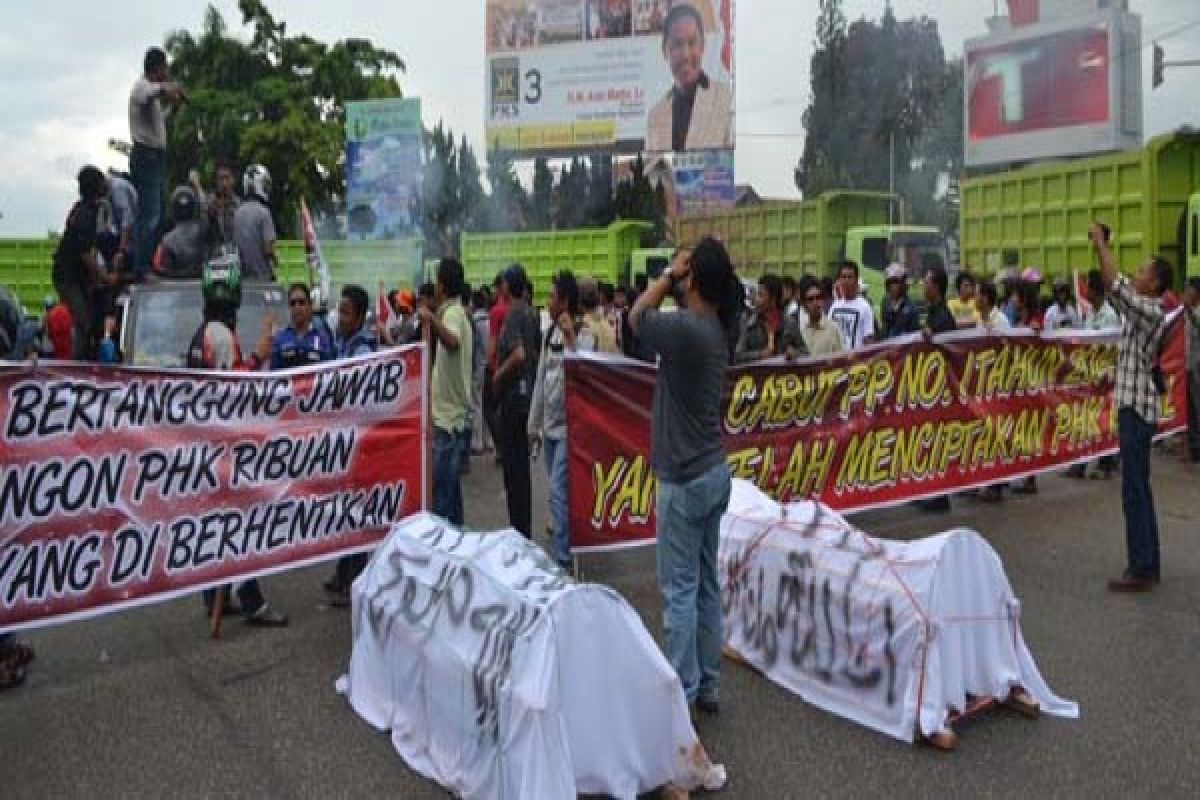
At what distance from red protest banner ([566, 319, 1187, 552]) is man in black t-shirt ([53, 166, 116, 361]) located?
5.15m

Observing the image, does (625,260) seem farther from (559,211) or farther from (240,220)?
(559,211)

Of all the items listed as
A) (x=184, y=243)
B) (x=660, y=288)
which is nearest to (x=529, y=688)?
(x=660, y=288)

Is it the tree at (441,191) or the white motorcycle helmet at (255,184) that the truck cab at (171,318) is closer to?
the white motorcycle helmet at (255,184)

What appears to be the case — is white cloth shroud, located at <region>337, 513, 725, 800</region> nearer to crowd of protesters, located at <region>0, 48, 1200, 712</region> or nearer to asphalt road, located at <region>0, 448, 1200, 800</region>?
asphalt road, located at <region>0, 448, 1200, 800</region>

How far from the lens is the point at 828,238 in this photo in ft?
76.4

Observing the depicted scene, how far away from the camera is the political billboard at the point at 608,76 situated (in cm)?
3647

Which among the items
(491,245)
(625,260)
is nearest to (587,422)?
(625,260)

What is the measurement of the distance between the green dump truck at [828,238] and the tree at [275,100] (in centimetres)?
1536

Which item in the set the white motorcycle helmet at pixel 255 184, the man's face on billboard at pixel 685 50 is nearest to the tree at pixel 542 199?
the man's face on billboard at pixel 685 50

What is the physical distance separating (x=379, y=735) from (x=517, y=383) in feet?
10.7

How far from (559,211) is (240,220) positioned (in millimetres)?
40951

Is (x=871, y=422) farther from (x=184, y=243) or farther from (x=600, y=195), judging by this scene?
(x=600, y=195)

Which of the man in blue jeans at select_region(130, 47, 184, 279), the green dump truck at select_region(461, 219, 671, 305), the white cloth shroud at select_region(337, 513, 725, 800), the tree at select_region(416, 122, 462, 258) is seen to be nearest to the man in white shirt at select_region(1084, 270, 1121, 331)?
the white cloth shroud at select_region(337, 513, 725, 800)

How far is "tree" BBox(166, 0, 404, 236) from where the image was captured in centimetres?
3706
